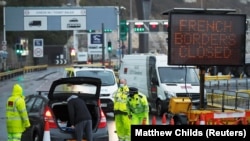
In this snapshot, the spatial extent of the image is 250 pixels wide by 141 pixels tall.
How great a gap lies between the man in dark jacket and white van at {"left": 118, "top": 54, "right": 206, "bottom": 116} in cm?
982

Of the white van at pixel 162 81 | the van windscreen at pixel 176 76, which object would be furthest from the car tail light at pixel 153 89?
the van windscreen at pixel 176 76

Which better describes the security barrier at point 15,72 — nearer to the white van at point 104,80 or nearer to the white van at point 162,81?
the white van at point 162,81

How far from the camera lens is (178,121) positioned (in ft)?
47.7

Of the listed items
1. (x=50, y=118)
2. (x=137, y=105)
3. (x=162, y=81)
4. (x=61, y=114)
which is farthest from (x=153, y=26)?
(x=50, y=118)

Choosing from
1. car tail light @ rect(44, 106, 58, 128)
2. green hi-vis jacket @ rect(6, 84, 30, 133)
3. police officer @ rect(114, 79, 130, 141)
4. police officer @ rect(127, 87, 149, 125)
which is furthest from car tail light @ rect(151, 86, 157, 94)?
green hi-vis jacket @ rect(6, 84, 30, 133)

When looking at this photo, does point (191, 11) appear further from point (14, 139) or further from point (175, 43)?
point (14, 139)

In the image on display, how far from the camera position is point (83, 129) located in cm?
1195

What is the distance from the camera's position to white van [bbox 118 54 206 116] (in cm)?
2241

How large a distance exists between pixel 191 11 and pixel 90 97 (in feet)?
10.5

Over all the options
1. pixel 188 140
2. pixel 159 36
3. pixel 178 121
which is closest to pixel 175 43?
pixel 178 121

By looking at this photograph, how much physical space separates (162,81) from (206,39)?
9.05 m

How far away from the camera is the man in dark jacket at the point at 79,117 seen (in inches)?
462

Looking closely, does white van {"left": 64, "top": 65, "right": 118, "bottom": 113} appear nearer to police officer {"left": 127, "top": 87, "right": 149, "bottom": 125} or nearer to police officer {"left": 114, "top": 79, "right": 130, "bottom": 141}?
police officer {"left": 127, "top": 87, "right": 149, "bottom": 125}

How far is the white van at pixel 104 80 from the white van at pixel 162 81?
1.64 metres
